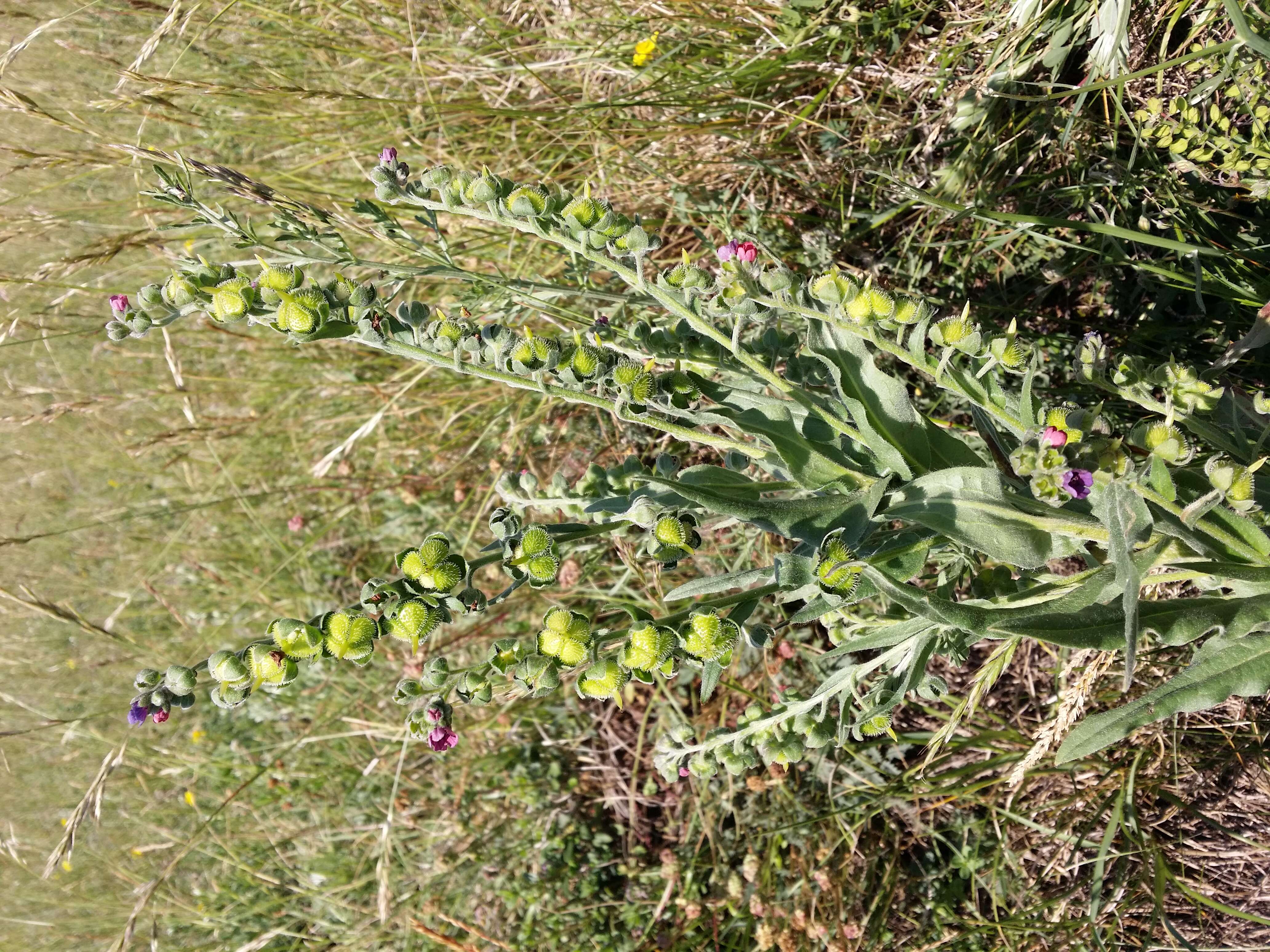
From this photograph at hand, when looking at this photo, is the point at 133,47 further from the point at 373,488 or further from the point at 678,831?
the point at 678,831

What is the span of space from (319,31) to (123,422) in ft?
7.82

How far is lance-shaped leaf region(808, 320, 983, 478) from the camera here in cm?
182

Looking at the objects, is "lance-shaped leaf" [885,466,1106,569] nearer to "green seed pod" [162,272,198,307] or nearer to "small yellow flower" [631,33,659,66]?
"green seed pod" [162,272,198,307]

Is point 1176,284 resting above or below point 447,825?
above

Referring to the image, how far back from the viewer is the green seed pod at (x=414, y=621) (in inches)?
55.9

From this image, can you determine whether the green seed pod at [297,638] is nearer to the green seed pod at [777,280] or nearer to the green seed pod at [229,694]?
the green seed pod at [229,694]

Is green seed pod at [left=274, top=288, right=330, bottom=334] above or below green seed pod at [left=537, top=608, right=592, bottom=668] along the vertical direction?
above

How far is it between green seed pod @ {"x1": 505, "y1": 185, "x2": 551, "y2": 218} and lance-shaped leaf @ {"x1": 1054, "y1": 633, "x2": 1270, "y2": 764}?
1387 mm

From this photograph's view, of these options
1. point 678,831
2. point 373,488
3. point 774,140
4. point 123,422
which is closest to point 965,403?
point 774,140

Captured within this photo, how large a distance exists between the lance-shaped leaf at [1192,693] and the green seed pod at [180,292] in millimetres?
1794

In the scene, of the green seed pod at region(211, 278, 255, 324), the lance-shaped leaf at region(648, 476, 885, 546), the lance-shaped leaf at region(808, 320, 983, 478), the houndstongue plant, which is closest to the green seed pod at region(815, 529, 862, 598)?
the houndstongue plant

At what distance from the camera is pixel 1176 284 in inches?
104

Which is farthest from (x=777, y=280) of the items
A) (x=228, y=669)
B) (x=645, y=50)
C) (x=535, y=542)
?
(x=645, y=50)

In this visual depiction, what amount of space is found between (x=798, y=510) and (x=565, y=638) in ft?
1.63
